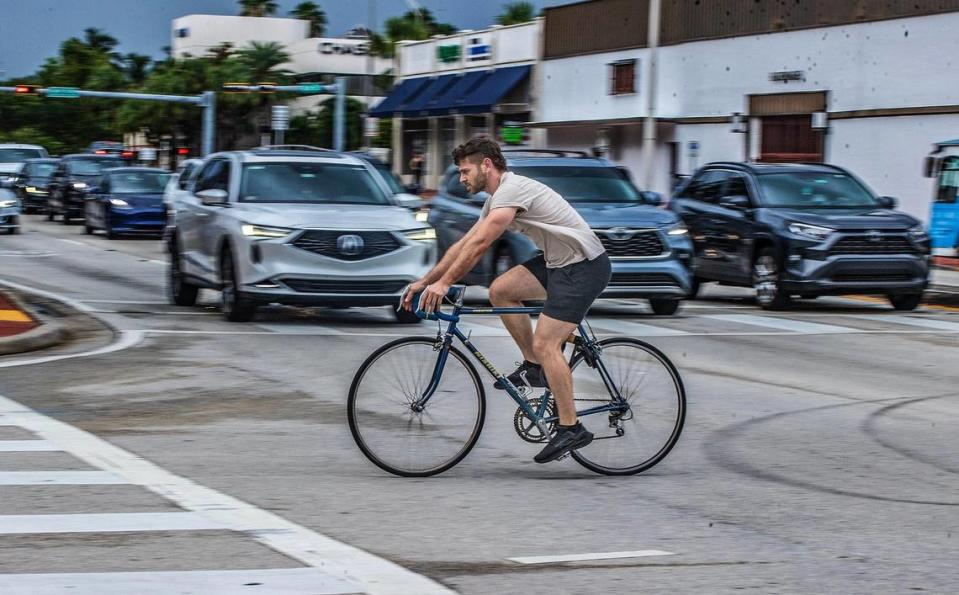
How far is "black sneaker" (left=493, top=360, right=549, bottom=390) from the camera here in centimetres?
756

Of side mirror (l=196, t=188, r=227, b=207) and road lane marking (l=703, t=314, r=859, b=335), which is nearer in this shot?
side mirror (l=196, t=188, r=227, b=207)

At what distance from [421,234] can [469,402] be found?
7848 mm

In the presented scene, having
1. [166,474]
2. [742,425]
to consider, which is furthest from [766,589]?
[742,425]

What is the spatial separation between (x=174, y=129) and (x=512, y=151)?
244ft

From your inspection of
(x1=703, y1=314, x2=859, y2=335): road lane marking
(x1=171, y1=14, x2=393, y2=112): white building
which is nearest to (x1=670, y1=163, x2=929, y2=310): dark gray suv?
(x1=703, y1=314, x2=859, y2=335): road lane marking

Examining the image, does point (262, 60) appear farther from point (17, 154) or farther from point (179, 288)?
point (179, 288)

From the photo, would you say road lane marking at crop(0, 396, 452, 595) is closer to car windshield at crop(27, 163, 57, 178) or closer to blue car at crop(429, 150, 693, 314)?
blue car at crop(429, 150, 693, 314)

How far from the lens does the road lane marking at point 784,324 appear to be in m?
15.9

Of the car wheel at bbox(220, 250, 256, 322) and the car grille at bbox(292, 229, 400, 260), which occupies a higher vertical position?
the car grille at bbox(292, 229, 400, 260)

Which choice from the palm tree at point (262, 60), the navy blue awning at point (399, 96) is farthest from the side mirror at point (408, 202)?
the palm tree at point (262, 60)

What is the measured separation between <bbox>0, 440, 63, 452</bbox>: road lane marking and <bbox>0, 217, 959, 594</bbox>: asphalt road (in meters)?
0.03

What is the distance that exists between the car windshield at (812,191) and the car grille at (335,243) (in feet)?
20.3

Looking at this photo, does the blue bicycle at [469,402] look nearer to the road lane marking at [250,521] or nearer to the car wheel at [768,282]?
the road lane marking at [250,521]

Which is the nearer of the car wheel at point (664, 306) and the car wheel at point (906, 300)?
the car wheel at point (664, 306)
